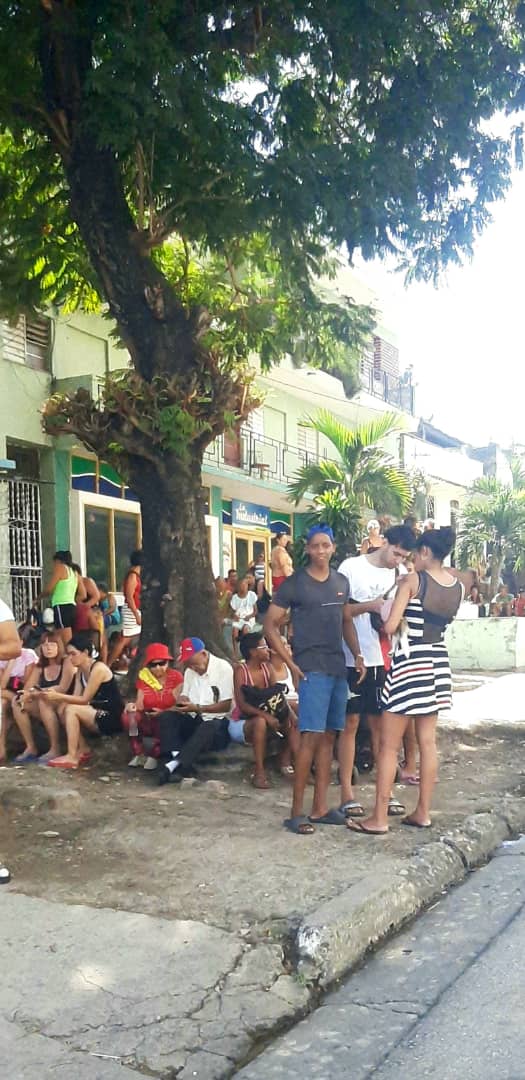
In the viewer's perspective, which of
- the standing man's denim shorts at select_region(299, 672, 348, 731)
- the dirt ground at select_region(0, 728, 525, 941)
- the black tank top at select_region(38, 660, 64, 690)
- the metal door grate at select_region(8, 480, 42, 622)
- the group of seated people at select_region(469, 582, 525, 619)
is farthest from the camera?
the group of seated people at select_region(469, 582, 525, 619)

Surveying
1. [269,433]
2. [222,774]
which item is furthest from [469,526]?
[222,774]

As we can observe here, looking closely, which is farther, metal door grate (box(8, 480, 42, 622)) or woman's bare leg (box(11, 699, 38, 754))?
metal door grate (box(8, 480, 42, 622))

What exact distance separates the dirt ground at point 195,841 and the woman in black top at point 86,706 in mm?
199

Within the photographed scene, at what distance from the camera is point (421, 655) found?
5645 millimetres

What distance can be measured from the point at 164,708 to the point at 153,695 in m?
0.15

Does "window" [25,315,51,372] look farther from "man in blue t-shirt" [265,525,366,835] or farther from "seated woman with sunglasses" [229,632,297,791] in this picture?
"man in blue t-shirt" [265,525,366,835]

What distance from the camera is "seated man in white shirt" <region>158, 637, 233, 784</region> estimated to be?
711 cm

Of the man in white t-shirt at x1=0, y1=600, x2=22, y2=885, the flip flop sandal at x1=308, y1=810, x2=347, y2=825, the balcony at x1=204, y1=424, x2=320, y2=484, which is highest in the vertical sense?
the balcony at x1=204, y1=424, x2=320, y2=484

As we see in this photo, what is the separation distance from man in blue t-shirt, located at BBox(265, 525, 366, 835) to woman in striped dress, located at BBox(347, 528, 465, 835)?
0.31 metres

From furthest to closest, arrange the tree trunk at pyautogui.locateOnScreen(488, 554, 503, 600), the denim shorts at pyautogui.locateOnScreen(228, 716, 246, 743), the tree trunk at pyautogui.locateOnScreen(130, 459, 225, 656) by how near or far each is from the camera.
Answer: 1. the tree trunk at pyautogui.locateOnScreen(488, 554, 503, 600)
2. the tree trunk at pyautogui.locateOnScreen(130, 459, 225, 656)
3. the denim shorts at pyautogui.locateOnScreen(228, 716, 246, 743)

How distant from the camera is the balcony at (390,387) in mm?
29938

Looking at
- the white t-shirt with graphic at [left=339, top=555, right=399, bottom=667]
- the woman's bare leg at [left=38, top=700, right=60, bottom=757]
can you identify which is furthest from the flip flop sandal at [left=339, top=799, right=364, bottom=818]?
the woman's bare leg at [left=38, top=700, right=60, bottom=757]

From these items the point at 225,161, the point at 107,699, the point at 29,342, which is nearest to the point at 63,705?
the point at 107,699

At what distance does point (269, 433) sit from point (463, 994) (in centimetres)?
2096
